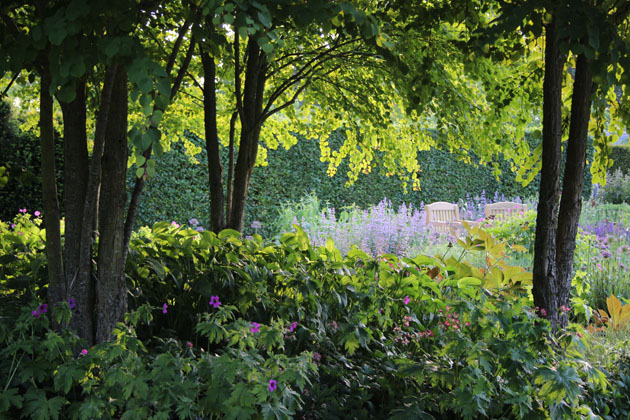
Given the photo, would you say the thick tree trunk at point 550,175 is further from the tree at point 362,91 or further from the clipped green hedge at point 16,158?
the clipped green hedge at point 16,158

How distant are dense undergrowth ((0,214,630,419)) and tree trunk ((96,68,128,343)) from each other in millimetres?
139

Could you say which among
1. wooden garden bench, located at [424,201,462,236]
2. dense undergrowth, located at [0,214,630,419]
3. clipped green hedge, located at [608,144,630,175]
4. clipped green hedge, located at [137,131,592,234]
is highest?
clipped green hedge, located at [608,144,630,175]

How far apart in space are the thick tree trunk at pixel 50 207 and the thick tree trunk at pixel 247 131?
164cm

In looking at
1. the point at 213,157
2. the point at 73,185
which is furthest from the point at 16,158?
the point at 73,185

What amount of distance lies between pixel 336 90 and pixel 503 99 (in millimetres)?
1485

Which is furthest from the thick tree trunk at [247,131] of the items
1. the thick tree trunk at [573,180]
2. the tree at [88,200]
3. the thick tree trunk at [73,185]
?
the thick tree trunk at [573,180]

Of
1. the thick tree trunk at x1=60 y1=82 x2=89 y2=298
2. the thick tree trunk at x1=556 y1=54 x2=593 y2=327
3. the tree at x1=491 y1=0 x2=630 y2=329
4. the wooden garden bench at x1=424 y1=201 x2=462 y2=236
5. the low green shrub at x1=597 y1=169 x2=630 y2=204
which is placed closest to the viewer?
the thick tree trunk at x1=60 y1=82 x2=89 y2=298

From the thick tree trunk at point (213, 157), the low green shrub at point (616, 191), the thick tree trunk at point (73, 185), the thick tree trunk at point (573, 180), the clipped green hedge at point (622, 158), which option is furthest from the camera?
the clipped green hedge at point (622, 158)

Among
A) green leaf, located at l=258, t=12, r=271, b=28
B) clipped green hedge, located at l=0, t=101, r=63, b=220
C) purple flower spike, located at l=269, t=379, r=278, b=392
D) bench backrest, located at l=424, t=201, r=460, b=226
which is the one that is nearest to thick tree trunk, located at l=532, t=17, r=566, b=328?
purple flower spike, located at l=269, t=379, r=278, b=392

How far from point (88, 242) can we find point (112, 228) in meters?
0.12

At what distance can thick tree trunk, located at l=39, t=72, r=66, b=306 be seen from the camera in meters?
2.30

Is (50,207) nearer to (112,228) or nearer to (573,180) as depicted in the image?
(112,228)

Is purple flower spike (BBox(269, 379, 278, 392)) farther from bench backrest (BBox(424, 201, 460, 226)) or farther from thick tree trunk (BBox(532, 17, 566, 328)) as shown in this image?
bench backrest (BBox(424, 201, 460, 226))

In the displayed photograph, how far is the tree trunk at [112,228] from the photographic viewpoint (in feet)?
7.54
